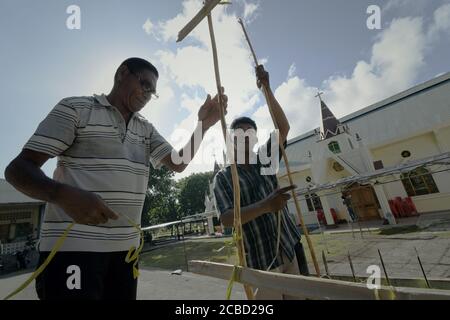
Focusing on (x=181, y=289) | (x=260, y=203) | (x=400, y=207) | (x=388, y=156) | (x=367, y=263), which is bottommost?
(x=367, y=263)

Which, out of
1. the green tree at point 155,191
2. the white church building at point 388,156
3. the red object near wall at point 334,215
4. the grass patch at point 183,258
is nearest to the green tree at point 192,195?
the green tree at point 155,191

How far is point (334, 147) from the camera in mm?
17625

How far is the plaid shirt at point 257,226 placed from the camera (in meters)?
1.96

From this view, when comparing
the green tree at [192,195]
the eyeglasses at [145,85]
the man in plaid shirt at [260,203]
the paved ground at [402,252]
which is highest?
the green tree at [192,195]

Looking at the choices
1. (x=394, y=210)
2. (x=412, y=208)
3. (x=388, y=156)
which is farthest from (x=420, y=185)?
(x=388, y=156)

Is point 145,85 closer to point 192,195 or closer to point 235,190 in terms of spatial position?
point 235,190

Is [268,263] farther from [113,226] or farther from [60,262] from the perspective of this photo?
[60,262]

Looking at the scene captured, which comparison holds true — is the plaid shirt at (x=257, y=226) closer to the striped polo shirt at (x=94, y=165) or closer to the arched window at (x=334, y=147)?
the striped polo shirt at (x=94, y=165)

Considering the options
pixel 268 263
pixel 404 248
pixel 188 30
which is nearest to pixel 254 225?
pixel 268 263

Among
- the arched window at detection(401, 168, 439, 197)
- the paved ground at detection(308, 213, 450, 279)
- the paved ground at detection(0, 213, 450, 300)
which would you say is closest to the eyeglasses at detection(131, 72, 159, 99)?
the paved ground at detection(0, 213, 450, 300)

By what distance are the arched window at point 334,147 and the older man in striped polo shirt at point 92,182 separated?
18.1m

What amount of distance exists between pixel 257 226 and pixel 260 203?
0.40 meters

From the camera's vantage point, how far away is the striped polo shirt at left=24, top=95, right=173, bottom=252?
3.86ft
